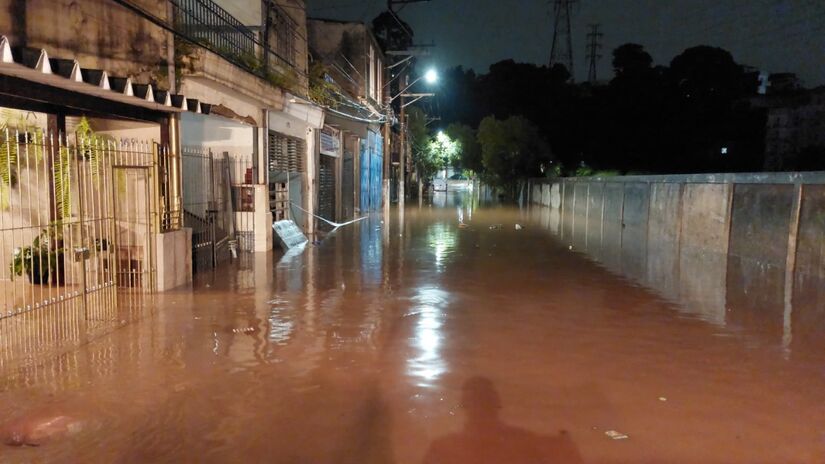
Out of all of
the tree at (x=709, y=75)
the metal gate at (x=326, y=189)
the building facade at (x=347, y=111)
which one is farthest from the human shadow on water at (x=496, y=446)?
the tree at (x=709, y=75)

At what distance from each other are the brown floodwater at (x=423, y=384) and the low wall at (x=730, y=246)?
1.40ft

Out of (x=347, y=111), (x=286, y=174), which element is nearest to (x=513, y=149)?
(x=347, y=111)

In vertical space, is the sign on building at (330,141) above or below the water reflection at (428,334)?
above

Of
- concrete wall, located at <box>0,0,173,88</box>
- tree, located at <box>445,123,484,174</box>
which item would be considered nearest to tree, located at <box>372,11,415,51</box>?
tree, located at <box>445,123,484,174</box>

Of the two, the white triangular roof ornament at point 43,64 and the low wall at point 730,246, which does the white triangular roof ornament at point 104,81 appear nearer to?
the white triangular roof ornament at point 43,64

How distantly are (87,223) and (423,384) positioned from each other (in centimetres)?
592

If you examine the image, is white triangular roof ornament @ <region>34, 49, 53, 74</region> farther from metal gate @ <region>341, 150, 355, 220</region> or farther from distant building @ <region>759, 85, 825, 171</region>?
distant building @ <region>759, 85, 825, 171</region>

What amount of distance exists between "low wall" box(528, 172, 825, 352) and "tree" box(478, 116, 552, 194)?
2653 centimetres

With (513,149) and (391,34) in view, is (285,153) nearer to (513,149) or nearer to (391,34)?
(391,34)

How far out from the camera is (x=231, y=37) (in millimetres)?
14641

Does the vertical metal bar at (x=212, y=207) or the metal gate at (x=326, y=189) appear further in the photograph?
the metal gate at (x=326, y=189)

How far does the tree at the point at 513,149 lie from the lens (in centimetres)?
4638

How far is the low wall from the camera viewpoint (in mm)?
9500

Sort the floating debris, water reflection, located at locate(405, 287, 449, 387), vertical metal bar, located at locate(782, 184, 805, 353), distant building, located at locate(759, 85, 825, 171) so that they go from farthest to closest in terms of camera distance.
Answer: distant building, located at locate(759, 85, 825, 171), vertical metal bar, located at locate(782, 184, 805, 353), water reflection, located at locate(405, 287, 449, 387), the floating debris
